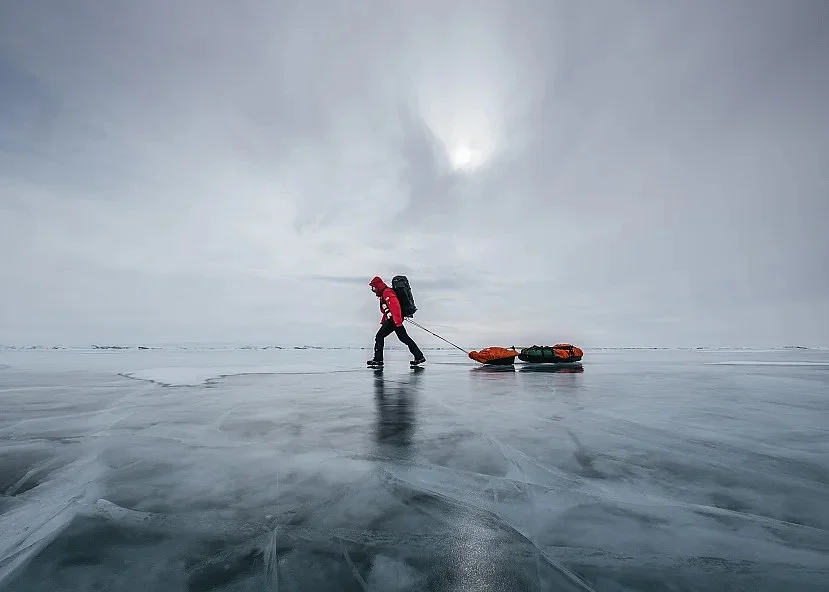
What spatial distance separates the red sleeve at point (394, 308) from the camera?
468 inches

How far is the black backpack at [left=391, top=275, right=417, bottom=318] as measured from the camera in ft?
40.5

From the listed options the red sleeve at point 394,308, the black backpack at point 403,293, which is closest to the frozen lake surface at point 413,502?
the red sleeve at point 394,308

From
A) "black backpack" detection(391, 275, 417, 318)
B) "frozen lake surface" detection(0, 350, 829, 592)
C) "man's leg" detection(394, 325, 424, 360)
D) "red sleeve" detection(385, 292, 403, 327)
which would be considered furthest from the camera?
"black backpack" detection(391, 275, 417, 318)

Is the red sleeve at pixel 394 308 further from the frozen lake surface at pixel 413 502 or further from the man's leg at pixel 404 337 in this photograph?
the frozen lake surface at pixel 413 502

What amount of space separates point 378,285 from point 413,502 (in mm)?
10166

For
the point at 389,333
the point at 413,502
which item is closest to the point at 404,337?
the point at 389,333

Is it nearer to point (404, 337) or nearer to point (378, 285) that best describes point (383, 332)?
point (404, 337)

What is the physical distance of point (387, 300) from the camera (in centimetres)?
1195

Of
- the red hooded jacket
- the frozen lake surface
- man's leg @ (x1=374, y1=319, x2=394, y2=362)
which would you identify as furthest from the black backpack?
the frozen lake surface

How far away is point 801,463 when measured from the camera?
293 cm

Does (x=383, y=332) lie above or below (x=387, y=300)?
below

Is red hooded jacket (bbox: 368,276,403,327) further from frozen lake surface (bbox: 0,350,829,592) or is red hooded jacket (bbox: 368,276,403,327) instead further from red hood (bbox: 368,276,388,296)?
frozen lake surface (bbox: 0,350,829,592)

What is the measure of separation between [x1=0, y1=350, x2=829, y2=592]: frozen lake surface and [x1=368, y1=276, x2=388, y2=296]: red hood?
7597mm

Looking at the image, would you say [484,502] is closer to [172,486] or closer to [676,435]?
[172,486]
